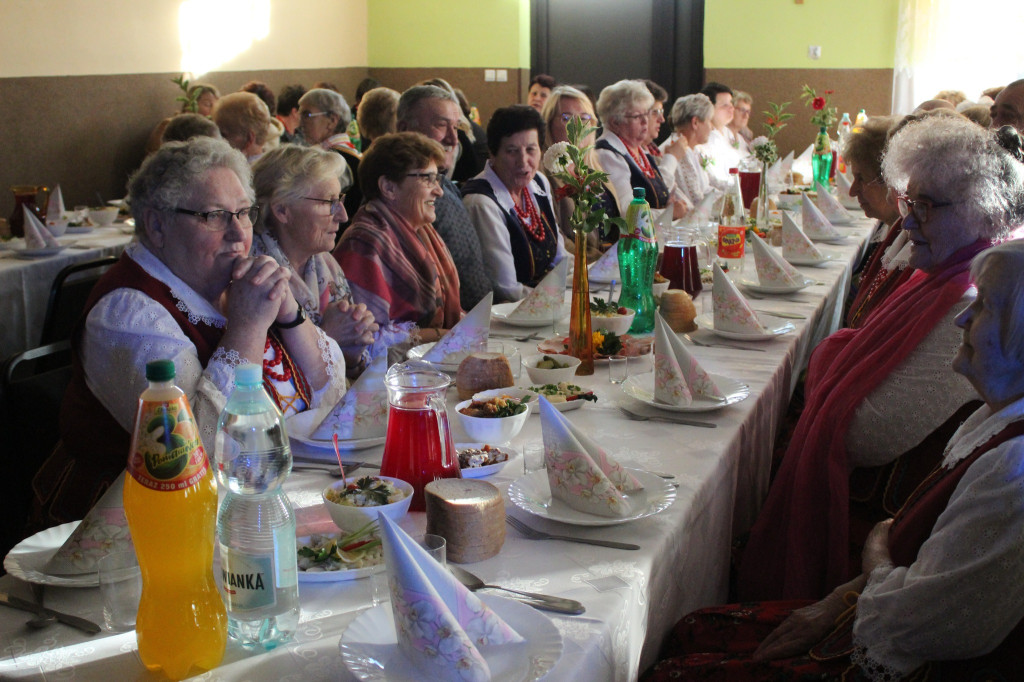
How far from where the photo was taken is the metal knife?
3.59 ft

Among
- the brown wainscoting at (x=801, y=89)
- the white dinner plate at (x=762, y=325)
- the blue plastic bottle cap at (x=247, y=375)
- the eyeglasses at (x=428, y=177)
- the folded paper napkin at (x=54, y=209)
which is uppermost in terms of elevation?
the brown wainscoting at (x=801, y=89)

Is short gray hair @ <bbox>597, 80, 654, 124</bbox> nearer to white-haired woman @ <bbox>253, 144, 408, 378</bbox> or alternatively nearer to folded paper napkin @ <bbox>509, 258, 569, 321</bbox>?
folded paper napkin @ <bbox>509, 258, 569, 321</bbox>

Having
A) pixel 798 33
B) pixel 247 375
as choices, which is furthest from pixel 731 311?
pixel 798 33

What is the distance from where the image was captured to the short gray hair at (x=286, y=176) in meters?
2.39

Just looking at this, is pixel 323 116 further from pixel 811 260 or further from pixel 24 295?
pixel 811 260

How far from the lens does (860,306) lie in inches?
115

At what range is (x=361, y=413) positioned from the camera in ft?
5.43

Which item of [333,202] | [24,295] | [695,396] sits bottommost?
[24,295]

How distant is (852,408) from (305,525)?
124cm

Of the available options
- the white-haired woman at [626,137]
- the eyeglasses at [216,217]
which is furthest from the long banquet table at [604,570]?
the white-haired woman at [626,137]

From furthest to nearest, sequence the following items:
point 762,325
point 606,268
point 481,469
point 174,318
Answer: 1. point 606,268
2. point 762,325
3. point 174,318
4. point 481,469

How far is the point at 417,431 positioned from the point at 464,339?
790 millimetres

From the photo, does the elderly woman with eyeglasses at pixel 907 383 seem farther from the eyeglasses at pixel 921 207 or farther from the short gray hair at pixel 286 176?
the short gray hair at pixel 286 176

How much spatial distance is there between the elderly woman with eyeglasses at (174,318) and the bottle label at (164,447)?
0.75 m
